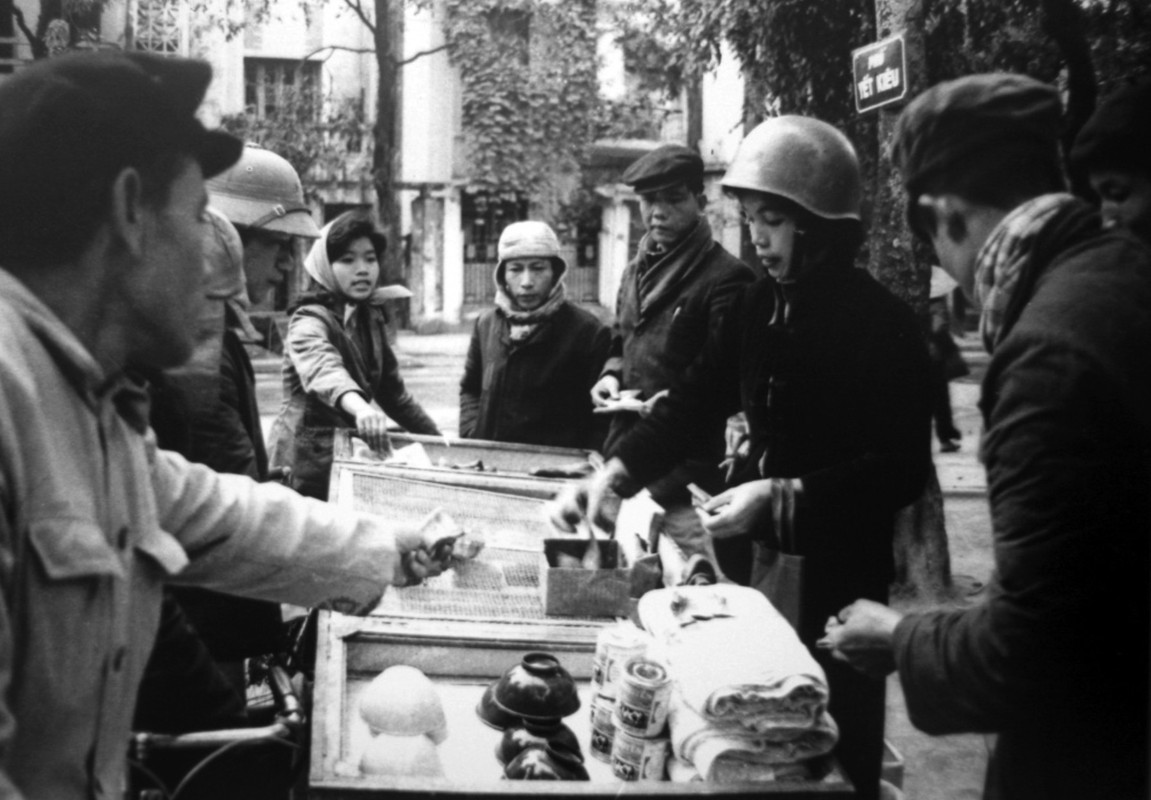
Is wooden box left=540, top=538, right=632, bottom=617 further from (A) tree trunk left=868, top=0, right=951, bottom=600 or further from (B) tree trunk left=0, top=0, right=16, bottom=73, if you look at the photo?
(B) tree trunk left=0, top=0, right=16, bottom=73

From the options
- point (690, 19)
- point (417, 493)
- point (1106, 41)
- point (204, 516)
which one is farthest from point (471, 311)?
point (204, 516)

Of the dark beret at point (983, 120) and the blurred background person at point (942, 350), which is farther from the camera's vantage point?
the blurred background person at point (942, 350)

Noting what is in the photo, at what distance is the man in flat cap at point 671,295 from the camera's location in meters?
4.07

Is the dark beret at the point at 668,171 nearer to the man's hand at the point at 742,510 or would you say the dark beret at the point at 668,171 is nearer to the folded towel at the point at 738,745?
the man's hand at the point at 742,510

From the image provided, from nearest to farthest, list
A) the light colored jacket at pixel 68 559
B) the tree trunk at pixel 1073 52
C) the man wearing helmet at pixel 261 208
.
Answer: the light colored jacket at pixel 68 559 < the man wearing helmet at pixel 261 208 < the tree trunk at pixel 1073 52

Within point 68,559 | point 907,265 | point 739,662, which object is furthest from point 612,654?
point 907,265

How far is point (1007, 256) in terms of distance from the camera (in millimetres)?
1614

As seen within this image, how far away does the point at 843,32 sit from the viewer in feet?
23.3

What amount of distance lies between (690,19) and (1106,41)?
3159 millimetres

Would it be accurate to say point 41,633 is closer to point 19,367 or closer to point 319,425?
point 19,367

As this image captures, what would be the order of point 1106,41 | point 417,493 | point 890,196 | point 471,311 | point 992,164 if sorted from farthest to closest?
point 471,311
point 1106,41
point 890,196
point 417,493
point 992,164

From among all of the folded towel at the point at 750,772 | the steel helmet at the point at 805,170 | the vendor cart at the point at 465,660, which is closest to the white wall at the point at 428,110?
the vendor cart at the point at 465,660

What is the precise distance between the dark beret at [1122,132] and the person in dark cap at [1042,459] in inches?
6.7

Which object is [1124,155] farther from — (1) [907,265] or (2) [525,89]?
(2) [525,89]
